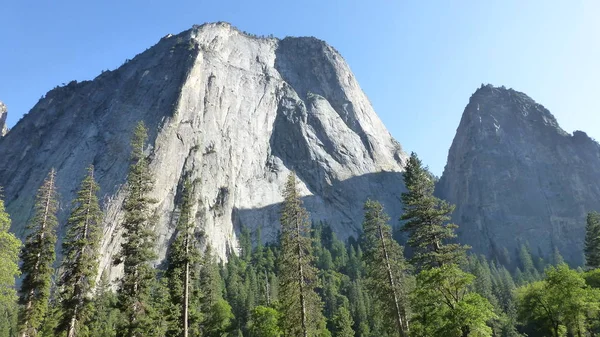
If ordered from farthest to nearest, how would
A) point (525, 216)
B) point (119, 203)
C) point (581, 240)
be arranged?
point (525, 216) < point (581, 240) < point (119, 203)

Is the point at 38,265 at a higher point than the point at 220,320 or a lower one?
higher

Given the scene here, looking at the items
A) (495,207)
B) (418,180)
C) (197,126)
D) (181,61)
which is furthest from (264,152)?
(418,180)

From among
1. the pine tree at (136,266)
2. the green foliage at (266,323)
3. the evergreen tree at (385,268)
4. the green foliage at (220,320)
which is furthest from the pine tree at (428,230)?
the green foliage at (220,320)

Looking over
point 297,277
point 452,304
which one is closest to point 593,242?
point 452,304

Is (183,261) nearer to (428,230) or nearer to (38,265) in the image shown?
(38,265)

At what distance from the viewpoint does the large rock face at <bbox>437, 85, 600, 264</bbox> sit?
460 feet

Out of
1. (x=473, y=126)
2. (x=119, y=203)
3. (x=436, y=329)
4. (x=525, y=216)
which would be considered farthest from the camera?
(x=473, y=126)

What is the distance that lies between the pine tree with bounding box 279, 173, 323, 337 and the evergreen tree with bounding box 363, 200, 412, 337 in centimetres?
561

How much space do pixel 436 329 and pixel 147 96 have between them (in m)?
144

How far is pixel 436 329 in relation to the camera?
23.2m

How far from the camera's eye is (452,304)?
77.9 ft

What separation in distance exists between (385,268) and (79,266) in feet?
71.0

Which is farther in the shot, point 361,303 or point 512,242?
point 512,242

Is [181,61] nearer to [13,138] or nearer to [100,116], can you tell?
[100,116]
